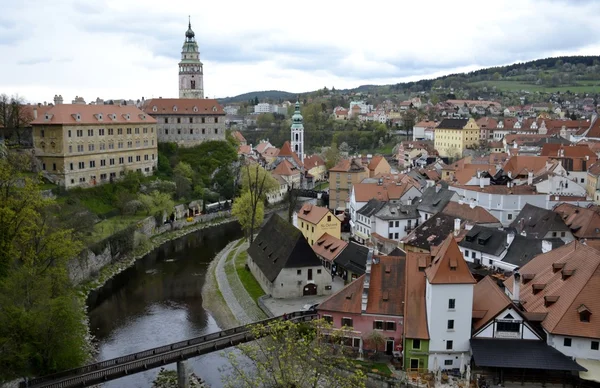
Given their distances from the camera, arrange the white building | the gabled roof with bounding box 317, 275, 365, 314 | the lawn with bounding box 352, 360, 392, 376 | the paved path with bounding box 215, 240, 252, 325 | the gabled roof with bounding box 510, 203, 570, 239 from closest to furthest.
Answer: the white building
the lawn with bounding box 352, 360, 392, 376
the gabled roof with bounding box 317, 275, 365, 314
the paved path with bounding box 215, 240, 252, 325
the gabled roof with bounding box 510, 203, 570, 239

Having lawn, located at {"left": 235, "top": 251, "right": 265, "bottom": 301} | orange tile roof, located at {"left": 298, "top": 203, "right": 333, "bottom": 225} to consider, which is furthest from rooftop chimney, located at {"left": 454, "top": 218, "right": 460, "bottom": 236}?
lawn, located at {"left": 235, "top": 251, "right": 265, "bottom": 301}

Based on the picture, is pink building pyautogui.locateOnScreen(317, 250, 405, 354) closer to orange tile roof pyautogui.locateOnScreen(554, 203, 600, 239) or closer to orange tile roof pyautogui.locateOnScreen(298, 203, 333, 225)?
orange tile roof pyautogui.locateOnScreen(298, 203, 333, 225)

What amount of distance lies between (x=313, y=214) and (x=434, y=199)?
1158 cm

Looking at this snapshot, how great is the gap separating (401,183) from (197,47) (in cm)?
6698

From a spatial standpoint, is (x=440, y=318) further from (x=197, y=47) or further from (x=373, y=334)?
(x=197, y=47)

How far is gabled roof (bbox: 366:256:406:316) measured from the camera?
1070 inches

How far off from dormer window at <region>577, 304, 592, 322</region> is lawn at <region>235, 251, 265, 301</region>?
19.9 m

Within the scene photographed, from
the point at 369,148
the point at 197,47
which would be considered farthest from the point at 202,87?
the point at 369,148

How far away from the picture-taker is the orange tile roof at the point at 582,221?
39178mm

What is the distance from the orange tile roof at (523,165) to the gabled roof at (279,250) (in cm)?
3154

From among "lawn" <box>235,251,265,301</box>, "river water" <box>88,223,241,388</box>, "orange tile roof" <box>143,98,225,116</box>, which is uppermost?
"orange tile roof" <box>143,98,225,116</box>

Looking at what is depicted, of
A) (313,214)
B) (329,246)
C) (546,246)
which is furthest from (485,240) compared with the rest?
(313,214)

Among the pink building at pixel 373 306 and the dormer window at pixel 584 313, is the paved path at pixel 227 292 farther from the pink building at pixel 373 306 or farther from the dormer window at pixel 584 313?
the dormer window at pixel 584 313

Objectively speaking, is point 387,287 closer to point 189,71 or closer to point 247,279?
point 247,279
